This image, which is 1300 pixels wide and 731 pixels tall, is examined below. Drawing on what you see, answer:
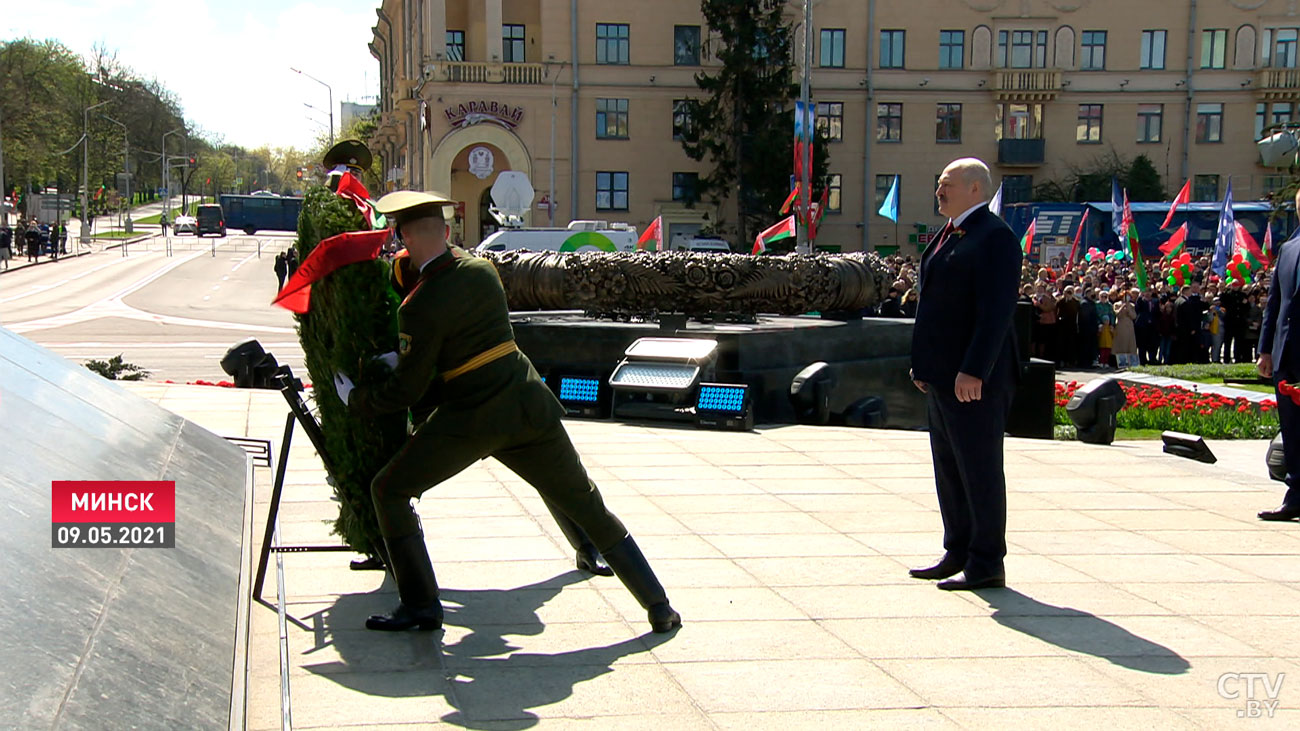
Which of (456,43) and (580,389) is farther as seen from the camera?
(456,43)

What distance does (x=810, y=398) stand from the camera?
11414mm

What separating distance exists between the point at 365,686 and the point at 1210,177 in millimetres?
55315

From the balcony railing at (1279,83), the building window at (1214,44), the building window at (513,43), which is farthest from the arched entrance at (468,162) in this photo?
the balcony railing at (1279,83)

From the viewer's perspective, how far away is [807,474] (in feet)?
28.5

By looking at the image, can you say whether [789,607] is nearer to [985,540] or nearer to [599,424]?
[985,540]

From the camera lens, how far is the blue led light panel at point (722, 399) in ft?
35.5

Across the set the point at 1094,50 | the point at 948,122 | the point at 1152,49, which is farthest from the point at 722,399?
the point at 1152,49

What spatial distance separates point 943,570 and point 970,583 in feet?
0.69

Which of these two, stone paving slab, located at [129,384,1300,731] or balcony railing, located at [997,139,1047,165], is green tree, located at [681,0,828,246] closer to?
balcony railing, located at [997,139,1047,165]

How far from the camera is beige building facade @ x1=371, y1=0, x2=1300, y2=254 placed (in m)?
50.6

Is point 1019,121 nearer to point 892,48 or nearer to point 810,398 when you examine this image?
point 892,48

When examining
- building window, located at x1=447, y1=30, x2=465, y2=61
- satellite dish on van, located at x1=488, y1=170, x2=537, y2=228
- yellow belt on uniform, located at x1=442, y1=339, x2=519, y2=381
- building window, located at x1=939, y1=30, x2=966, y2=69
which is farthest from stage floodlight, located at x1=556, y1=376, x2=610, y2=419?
building window, located at x1=939, y1=30, x2=966, y2=69

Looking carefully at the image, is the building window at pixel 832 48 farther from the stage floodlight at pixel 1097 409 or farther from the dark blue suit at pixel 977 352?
the dark blue suit at pixel 977 352

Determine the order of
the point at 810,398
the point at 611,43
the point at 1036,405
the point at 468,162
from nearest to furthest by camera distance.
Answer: the point at 810,398 < the point at 1036,405 < the point at 468,162 < the point at 611,43
